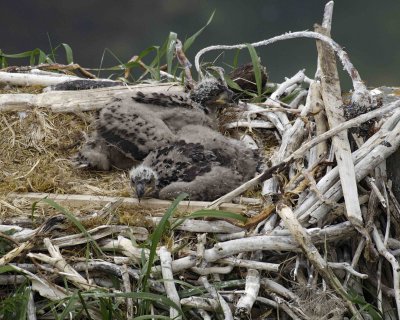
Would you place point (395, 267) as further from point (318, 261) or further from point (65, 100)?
point (65, 100)

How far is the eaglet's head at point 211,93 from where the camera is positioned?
6.94m

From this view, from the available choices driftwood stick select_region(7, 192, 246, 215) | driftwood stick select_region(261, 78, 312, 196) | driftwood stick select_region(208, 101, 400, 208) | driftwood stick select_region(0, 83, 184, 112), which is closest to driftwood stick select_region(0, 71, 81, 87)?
driftwood stick select_region(0, 83, 184, 112)

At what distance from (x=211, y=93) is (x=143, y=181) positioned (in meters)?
1.31

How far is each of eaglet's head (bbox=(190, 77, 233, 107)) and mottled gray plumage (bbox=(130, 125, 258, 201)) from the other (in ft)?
2.04

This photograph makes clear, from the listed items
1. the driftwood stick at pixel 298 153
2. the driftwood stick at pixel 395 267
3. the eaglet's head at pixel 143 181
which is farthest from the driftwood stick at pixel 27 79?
the driftwood stick at pixel 395 267

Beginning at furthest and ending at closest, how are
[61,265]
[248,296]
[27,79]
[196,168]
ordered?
[27,79], [196,168], [61,265], [248,296]

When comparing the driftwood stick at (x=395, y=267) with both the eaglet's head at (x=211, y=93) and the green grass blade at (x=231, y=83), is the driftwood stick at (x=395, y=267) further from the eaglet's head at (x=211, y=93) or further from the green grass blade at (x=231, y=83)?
the green grass blade at (x=231, y=83)

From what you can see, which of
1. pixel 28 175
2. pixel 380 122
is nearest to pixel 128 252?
pixel 28 175

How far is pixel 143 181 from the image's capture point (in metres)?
5.88

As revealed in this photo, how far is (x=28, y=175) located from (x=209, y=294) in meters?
1.79

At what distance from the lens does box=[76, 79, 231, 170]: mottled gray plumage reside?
20.8 ft

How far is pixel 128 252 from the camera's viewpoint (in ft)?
17.7

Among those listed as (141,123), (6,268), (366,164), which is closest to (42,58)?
(141,123)

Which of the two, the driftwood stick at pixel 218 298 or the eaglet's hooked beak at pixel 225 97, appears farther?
the eaglet's hooked beak at pixel 225 97
